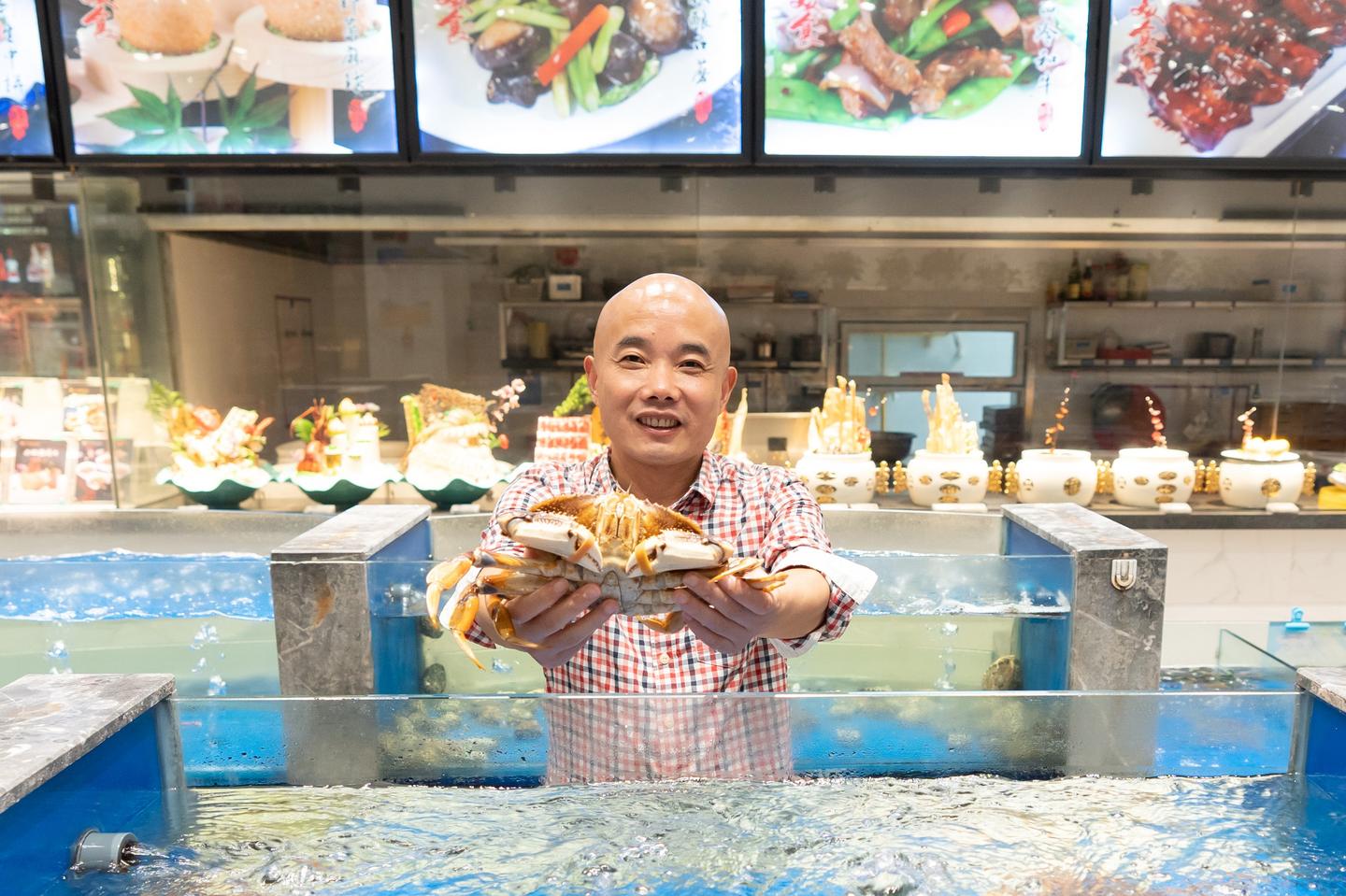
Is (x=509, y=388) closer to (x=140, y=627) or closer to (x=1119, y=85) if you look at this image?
(x=140, y=627)

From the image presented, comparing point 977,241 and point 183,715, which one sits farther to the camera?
point 977,241

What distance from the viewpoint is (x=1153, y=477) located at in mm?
3816

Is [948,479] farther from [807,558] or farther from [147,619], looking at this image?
[147,619]

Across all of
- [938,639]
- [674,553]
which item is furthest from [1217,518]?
[674,553]

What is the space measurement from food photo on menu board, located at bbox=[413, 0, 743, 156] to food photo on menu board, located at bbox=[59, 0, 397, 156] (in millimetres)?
231

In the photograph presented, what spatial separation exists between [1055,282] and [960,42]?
122 cm

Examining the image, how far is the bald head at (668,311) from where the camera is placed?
1346mm

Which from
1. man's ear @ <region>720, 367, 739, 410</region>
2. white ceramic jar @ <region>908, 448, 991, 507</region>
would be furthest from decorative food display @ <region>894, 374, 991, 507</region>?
man's ear @ <region>720, 367, 739, 410</region>

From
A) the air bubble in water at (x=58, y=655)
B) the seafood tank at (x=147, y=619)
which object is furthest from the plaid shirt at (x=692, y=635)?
the air bubble in water at (x=58, y=655)

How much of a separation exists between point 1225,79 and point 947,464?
1930 millimetres

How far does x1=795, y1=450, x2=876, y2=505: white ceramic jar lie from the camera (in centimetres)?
377

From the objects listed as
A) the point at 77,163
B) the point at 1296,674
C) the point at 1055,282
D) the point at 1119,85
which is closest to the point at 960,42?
the point at 1119,85

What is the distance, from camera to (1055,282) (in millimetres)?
4055

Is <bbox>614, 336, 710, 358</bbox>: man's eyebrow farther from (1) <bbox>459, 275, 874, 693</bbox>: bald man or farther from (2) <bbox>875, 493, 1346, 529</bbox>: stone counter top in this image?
(2) <bbox>875, 493, 1346, 529</bbox>: stone counter top
